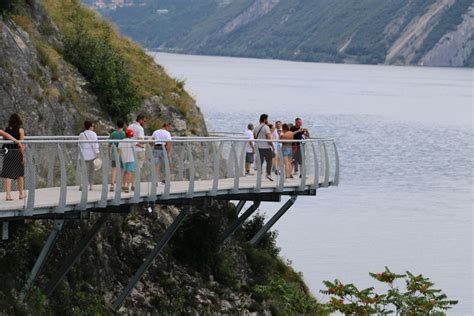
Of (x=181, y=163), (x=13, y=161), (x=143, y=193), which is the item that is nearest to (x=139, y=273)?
(x=181, y=163)

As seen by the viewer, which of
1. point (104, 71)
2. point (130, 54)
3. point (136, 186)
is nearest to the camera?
point (136, 186)

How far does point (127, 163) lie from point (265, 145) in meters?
7.63

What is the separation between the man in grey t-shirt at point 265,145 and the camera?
33.9m

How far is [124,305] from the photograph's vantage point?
103 feet

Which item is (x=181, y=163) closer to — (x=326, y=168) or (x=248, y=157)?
(x=248, y=157)

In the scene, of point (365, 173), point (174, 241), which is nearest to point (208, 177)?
point (174, 241)

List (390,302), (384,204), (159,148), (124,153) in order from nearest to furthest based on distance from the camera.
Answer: (124,153)
(390,302)
(159,148)
(384,204)

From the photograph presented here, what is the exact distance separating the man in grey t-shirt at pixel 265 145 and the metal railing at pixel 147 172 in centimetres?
23

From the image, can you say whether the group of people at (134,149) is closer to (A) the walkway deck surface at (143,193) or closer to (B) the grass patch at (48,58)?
(A) the walkway deck surface at (143,193)

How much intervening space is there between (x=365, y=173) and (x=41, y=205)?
68916 mm

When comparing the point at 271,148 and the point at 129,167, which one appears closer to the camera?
the point at 129,167

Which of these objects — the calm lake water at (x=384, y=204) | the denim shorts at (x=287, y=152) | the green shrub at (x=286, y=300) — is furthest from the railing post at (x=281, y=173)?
Answer: the calm lake water at (x=384, y=204)

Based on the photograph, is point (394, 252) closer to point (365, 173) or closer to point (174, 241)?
point (174, 241)

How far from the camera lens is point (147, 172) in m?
28.5
